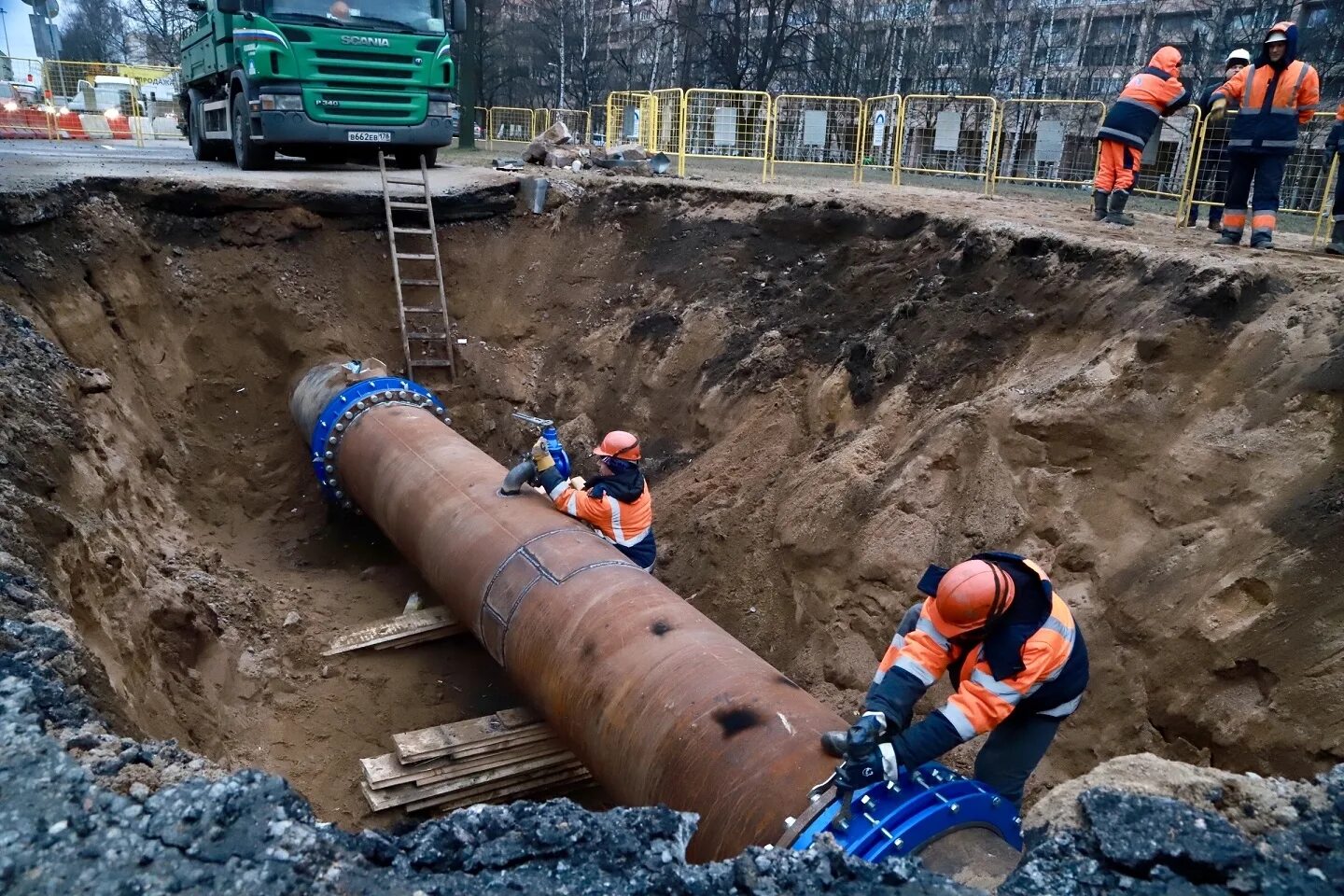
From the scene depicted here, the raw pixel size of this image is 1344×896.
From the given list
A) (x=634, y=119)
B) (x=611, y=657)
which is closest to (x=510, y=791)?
(x=611, y=657)

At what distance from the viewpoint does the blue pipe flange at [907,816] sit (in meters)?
2.61

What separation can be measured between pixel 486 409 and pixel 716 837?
6.14 meters

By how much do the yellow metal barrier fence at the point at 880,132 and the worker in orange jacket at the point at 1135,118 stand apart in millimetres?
2882

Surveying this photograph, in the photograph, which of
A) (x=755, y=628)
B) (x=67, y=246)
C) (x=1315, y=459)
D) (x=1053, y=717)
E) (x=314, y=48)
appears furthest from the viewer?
(x=314, y=48)

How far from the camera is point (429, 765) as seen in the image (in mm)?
4457

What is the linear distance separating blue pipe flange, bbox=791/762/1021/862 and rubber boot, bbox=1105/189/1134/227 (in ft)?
20.6

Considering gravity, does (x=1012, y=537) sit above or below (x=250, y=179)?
below

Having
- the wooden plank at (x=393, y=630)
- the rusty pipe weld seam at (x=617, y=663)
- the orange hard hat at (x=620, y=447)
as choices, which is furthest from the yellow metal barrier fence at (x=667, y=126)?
the wooden plank at (x=393, y=630)

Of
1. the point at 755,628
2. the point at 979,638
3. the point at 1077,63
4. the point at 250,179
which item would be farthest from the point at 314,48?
the point at 1077,63

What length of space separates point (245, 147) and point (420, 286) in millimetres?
2844

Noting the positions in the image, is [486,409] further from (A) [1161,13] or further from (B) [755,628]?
(A) [1161,13]

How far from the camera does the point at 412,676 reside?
18.3 feet

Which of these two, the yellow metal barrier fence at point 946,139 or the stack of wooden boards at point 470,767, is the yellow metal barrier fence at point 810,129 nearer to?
the yellow metal barrier fence at point 946,139

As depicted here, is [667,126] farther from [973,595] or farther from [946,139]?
[973,595]
